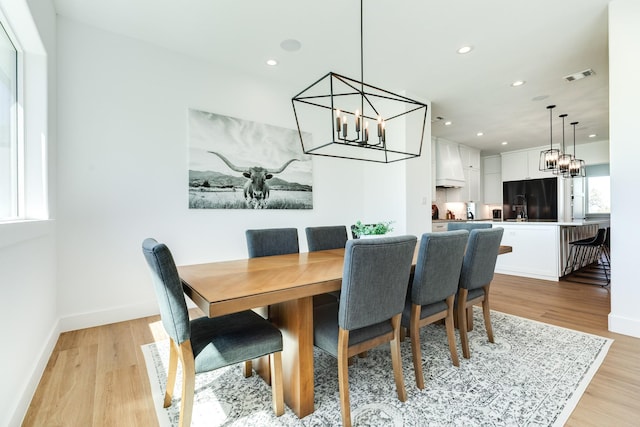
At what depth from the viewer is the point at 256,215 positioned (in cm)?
372

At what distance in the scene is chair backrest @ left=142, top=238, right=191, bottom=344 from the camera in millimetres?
A: 1277

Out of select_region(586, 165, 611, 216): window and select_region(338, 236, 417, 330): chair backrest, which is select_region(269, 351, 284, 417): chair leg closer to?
select_region(338, 236, 417, 330): chair backrest

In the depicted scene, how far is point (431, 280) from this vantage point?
6.01 ft

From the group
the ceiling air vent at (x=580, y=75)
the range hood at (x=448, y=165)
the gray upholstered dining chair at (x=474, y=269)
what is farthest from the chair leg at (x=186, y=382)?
the range hood at (x=448, y=165)

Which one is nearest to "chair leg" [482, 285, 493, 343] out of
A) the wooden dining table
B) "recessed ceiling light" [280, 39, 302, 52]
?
the wooden dining table

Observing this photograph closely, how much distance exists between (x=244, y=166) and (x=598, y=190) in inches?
364

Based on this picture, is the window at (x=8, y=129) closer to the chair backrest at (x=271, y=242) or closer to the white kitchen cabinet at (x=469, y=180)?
the chair backrest at (x=271, y=242)

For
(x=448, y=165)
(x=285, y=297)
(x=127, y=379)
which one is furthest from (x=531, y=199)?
(x=127, y=379)

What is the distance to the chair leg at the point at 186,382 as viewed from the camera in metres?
1.35

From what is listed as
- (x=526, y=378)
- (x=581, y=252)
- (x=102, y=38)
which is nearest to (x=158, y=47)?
(x=102, y=38)

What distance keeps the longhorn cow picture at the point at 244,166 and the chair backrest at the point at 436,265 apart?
2.39 meters

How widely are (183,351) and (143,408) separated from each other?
2.06ft

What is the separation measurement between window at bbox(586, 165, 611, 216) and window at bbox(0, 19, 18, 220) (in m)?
10.9

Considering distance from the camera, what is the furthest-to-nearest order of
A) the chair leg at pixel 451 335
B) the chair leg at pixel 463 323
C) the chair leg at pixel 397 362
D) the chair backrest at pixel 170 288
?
the chair leg at pixel 463 323 → the chair leg at pixel 451 335 → the chair leg at pixel 397 362 → the chair backrest at pixel 170 288
